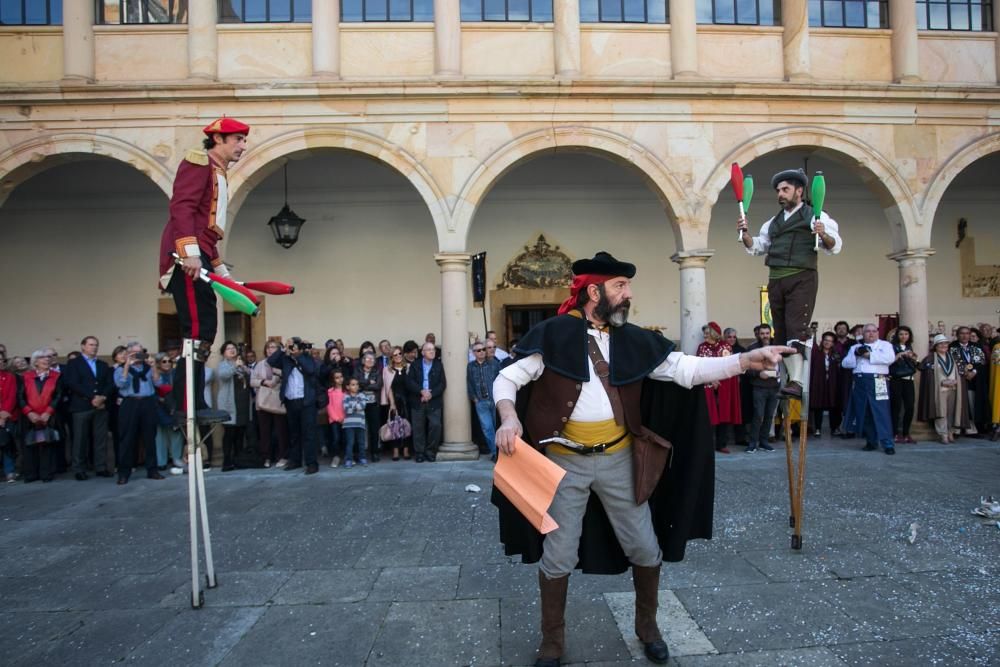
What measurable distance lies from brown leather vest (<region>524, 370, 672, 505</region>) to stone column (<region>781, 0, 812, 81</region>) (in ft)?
28.2

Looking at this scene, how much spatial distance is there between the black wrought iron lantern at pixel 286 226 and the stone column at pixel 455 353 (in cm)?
370

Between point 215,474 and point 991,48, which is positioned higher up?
point 991,48

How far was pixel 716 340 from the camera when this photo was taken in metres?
9.02

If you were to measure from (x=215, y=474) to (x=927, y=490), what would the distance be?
8.33 m

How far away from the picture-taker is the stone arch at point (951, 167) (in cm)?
948

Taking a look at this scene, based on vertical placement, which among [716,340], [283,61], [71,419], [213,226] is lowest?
[71,419]

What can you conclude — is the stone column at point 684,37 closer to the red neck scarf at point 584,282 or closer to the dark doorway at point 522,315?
the dark doorway at point 522,315

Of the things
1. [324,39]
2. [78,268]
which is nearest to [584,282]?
[324,39]

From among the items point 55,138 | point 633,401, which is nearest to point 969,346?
point 633,401

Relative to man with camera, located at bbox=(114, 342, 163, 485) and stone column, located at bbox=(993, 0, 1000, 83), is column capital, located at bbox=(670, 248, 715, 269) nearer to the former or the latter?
stone column, located at bbox=(993, 0, 1000, 83)

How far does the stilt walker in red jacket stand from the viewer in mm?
3828

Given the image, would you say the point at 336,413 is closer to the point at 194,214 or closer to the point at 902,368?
the point at 194,214

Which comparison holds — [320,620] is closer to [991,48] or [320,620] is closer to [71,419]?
[71,419]

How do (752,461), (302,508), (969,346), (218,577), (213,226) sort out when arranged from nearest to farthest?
1. (213,226)
2. (218,577)
3. (302,508)
4. (752,461)
5. (969,346)
